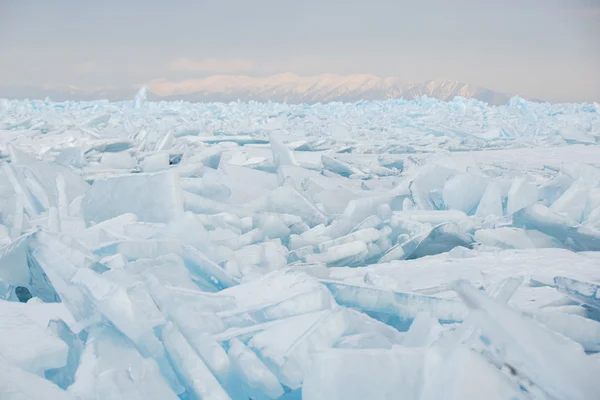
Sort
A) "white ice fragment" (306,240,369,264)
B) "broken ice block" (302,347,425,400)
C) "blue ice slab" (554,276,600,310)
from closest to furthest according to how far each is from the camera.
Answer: "broken ice block" (302,347,425,400) → "blue ice slab" (554,276,600,310) → "white ice fragment" (306,240,369,264)

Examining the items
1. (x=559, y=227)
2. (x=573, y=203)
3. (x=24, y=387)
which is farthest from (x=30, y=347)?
(x=573, y=203)

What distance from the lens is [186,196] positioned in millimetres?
2771

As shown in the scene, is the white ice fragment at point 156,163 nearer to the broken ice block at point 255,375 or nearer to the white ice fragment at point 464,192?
the white ice fragment at point 464,192

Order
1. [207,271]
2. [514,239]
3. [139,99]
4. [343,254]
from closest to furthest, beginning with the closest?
[207,271] < [343,254] < [514,239] < [139,99]

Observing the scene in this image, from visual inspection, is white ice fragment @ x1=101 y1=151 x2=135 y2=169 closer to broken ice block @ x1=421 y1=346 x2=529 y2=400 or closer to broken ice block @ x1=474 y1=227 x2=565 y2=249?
broken ice block @ x1=474 y1=227 x2=565 y2=249

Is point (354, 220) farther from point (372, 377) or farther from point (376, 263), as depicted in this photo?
point (372, 377)

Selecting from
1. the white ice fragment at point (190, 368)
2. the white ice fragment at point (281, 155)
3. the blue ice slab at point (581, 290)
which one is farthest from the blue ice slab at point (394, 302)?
the white ice fragment at point (281, 155)

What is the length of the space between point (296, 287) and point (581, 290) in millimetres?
803

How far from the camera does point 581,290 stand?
147cm

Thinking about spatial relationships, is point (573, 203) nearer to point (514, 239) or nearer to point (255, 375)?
point (514, 239)

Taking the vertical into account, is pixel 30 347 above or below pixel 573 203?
above

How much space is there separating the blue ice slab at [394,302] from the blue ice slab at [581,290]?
0.31 m

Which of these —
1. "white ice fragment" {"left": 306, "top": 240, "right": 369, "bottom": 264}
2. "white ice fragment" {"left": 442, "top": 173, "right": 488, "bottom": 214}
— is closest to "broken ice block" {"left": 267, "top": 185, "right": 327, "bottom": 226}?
"white ice fragment" {"left": 306, "top": 240, "right": 369, "bottom": 264}

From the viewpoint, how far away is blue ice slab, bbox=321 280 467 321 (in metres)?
1.48
